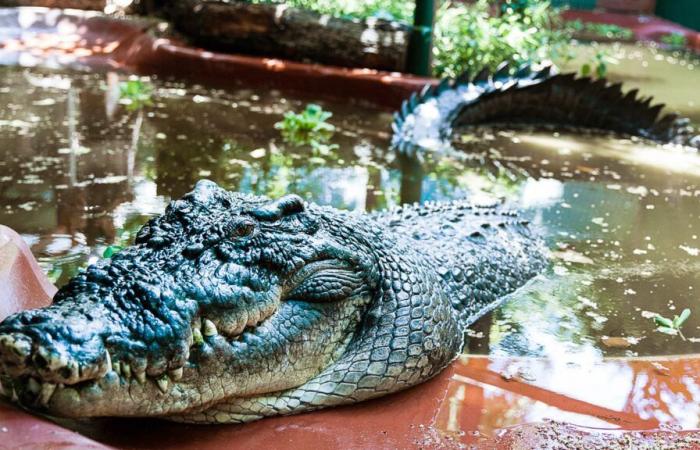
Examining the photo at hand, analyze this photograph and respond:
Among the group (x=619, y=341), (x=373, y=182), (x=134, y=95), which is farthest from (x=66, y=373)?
(x=134, y=95)

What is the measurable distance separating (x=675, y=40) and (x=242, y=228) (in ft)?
53.8

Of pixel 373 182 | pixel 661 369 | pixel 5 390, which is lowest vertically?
pixel 373 182

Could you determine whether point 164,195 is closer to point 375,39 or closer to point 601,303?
point 601,303

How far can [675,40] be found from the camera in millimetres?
16172

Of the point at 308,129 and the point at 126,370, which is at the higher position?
the point at 126,370

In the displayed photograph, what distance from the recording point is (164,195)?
14.5 feet

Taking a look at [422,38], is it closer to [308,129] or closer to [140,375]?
[308,129]

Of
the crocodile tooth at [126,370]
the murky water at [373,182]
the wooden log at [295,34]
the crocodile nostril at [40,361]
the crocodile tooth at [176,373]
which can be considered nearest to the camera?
the crocodile nostril at [40,361]

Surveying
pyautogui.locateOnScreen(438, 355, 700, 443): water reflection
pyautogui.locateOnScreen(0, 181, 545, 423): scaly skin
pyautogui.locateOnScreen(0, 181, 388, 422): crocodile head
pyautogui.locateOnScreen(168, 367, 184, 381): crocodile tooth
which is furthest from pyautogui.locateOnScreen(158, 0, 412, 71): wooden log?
pyautogui.locateOnScreen(168, 367, 184, 381): crocodile tooth

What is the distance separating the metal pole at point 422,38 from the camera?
7.93m

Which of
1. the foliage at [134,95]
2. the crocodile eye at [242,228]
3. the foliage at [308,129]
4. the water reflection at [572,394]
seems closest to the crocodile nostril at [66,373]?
the crocodile eye at [242,228]

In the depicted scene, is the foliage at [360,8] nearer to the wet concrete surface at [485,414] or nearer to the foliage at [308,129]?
the foliage at [308,129]

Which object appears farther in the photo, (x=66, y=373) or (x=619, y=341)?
(x=619, y=341)

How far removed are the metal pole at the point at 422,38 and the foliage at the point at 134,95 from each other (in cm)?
276
